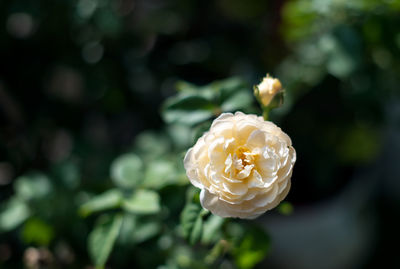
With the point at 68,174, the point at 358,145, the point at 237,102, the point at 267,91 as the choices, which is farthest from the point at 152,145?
the point at 358,145

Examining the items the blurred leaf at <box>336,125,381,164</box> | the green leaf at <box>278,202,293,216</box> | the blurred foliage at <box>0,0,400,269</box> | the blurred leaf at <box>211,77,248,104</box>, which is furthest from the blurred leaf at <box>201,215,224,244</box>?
the blurred leaf at <box>336,125,381,164</box>

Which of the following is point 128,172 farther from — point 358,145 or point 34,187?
point 358,145

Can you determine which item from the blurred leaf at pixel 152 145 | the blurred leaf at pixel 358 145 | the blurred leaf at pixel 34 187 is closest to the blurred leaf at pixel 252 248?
the blurred leaf at pixel 152 145

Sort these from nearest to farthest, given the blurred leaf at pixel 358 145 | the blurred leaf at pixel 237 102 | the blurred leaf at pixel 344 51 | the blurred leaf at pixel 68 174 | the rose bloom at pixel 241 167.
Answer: the rose bloom at pixel 241 167, the blurred leaf at pixel 237 102, the blurred leaf at pixel 344 51, the blurred leaf at pixel 68 174, the blurred leaf at pixel 358 145

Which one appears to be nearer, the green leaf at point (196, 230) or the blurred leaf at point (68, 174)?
the green leaf at point (196, 230)

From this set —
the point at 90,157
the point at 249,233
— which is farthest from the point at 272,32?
the point at 249,233

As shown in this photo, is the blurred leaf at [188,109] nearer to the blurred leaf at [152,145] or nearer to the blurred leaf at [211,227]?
the blurred leaf at [211,227]

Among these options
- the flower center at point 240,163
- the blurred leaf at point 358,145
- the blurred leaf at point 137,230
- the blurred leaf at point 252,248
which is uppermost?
the flower center at point 240,163

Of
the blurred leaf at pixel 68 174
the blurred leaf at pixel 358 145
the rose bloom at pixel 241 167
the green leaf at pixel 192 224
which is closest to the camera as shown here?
the rose bloom at pixel 241 167

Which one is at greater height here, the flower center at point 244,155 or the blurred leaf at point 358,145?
the flower center at point 244,155
